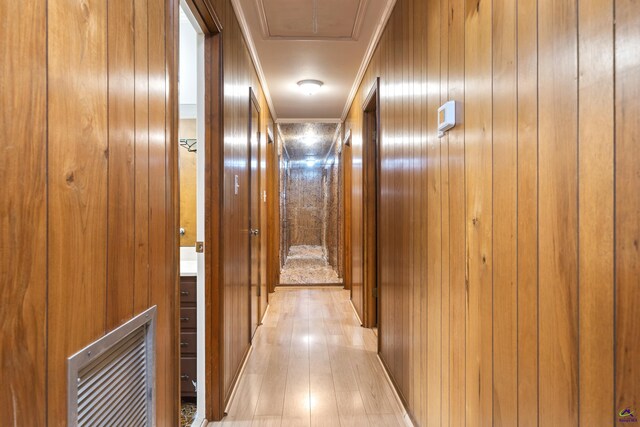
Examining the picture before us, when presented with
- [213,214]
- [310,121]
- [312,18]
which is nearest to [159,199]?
[213,214]

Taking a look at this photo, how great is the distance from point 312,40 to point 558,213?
103 inches

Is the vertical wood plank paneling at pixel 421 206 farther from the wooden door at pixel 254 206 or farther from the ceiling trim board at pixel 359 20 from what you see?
the wooden door at pixel 254 206

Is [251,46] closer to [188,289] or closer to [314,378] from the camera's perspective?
[188,289]

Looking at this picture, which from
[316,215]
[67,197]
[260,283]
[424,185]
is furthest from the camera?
[316,215]

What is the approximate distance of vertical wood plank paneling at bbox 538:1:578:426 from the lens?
0.78 metres

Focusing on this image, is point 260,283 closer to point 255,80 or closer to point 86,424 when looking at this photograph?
point 255,80

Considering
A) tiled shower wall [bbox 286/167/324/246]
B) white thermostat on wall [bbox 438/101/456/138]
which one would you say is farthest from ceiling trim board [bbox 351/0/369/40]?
tiled shower wall [bbox 286/167/324/246]

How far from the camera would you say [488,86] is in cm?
A: 115

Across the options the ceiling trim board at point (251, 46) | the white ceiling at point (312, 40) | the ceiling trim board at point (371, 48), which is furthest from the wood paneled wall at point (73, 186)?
the ceiling trim board at point (371, 48)

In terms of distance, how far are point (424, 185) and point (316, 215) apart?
9511mm

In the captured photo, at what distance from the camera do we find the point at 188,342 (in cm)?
226

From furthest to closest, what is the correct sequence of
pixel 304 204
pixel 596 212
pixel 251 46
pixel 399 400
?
pixel 304 204 → pixel 251 46 → pixel 399 400 → pixel 596 212

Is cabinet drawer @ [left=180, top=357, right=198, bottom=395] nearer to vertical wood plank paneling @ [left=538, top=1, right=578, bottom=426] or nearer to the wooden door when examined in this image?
the wooden door

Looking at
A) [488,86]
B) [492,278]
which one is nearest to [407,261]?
[492,278]
